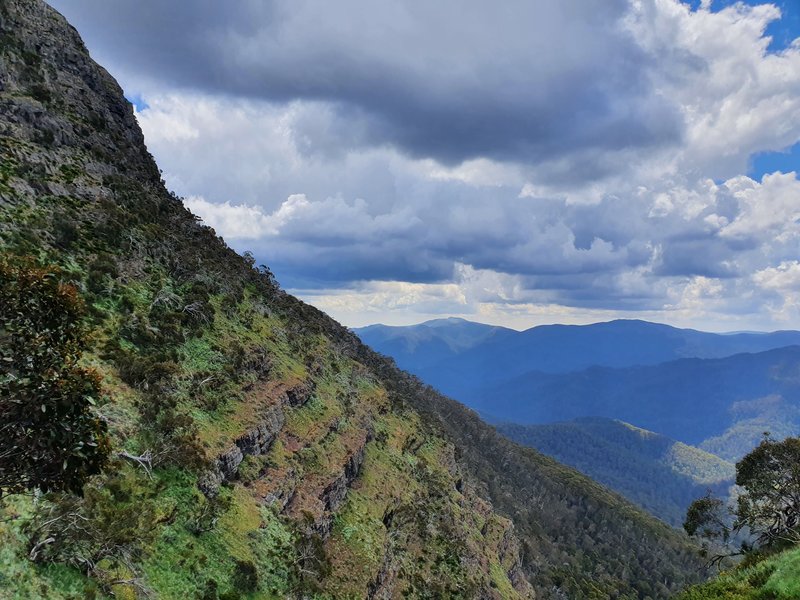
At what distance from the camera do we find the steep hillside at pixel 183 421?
77.4ft

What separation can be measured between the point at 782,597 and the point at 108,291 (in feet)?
143

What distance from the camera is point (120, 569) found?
20750 millimetres

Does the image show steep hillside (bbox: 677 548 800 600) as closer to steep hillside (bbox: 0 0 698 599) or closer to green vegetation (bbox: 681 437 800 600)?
green vegetation (bbox: 681 437 800 600)

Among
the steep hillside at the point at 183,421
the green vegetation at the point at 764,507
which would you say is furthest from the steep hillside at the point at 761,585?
the steep hillside at the point at 183,421

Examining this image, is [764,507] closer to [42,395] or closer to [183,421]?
[183,421]

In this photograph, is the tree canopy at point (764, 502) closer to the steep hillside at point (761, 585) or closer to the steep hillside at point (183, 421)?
Result: the steep hillside at point (761, 585)

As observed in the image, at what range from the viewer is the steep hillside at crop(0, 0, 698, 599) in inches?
928

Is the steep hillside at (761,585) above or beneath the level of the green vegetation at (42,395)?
beneath

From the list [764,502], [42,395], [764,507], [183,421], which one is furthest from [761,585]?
[183,421]

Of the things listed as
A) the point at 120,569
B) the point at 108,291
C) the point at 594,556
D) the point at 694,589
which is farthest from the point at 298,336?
the point at 594,556

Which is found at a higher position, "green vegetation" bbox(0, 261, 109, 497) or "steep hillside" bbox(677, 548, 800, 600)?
"green vegetation" bbox(0, 261, 109, 497)

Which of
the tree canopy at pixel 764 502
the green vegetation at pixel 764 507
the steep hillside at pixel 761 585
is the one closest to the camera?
the steep hillside at pixel 761 585

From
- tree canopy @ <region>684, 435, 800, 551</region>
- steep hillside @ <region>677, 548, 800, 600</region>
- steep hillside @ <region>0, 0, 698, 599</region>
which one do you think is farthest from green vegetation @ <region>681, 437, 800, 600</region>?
steep hillside @ <region>0, 0, 698, 599</region>

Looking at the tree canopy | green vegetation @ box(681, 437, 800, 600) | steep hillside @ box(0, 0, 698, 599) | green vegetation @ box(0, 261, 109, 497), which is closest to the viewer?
green vegetation @ box(0, 261, 109, 497)
